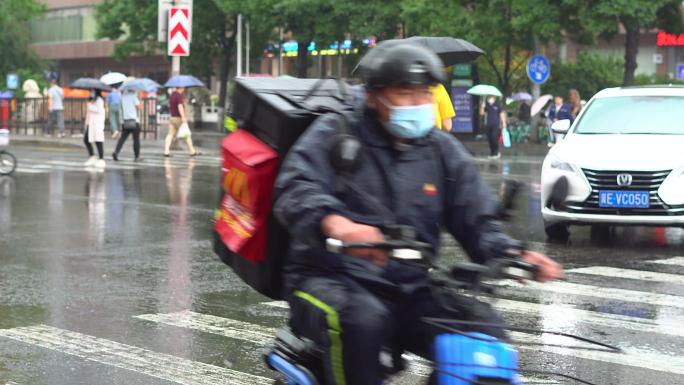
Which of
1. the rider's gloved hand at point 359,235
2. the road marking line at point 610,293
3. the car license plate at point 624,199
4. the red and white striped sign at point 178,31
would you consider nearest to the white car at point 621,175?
the car license plate at point 624,199

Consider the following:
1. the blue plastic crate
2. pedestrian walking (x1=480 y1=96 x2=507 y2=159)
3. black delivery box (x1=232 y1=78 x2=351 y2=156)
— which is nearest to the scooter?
the blue plastic crate

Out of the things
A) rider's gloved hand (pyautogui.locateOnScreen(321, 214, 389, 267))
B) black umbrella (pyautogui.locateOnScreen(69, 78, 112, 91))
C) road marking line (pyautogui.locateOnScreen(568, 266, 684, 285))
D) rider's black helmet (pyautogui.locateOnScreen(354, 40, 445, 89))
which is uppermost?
rider's black helmet (pyautogui.locateOnScreen(354, 40, 445, 89))

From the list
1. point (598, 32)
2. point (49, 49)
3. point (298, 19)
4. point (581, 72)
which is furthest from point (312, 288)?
point (49, 49)

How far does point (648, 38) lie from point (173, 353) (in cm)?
6308

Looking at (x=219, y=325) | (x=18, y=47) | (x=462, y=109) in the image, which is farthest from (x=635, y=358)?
(x=18, y=47)

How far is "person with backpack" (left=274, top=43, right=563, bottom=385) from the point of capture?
335 centimetres

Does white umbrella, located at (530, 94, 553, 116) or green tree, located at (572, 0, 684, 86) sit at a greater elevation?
green tree, located at (572, 0, 684, 86)

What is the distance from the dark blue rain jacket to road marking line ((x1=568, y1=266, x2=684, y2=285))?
20.4 ft

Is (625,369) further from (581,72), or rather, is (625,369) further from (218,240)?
(581,72)

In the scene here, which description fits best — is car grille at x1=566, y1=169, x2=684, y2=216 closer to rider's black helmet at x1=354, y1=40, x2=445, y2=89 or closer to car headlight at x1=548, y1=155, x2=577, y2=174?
car headlight at x1=548, y1=155, x2=577, y2=174

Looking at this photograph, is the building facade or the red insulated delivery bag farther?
the building facade

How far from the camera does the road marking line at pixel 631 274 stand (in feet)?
31.8

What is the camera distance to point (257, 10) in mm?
46719

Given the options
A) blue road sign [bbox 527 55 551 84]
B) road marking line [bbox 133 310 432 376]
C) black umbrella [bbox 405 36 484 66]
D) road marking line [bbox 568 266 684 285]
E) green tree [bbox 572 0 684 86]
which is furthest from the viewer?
blue road sign [bbox 527 55 551 84]
